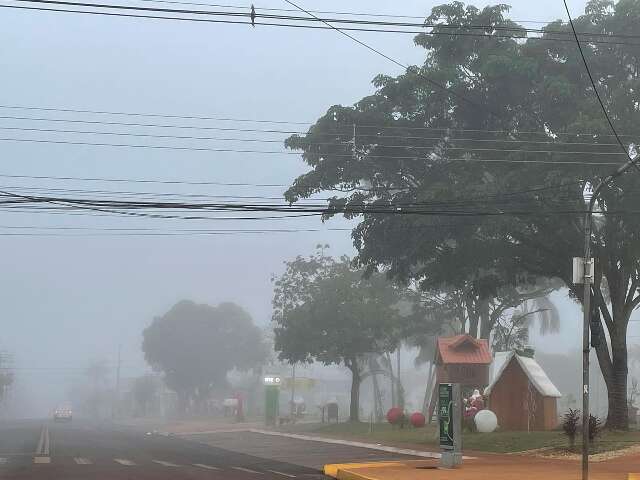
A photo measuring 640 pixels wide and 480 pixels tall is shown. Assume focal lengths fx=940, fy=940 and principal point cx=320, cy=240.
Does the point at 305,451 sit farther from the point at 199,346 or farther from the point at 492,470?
the point at 199,346

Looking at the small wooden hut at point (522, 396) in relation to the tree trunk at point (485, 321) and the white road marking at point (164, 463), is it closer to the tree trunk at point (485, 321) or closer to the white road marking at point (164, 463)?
the white road marking at point (164, 463)

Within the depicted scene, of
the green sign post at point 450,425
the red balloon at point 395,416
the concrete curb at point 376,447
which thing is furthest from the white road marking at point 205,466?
the red balloon at point 395,416

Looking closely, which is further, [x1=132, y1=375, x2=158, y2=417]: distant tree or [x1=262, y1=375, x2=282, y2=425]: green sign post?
[x1=132, y1=375, x2=158, y2=417]: distant tree

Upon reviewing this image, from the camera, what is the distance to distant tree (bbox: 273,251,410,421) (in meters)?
57.7

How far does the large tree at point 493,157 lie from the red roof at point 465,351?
360 inches

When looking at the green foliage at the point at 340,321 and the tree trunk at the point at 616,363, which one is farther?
the green foliage at the point at 340,321

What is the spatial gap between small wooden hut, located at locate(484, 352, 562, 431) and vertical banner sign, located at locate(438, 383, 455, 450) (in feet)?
56.4

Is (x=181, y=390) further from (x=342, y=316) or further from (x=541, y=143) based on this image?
(x=541, y=143)

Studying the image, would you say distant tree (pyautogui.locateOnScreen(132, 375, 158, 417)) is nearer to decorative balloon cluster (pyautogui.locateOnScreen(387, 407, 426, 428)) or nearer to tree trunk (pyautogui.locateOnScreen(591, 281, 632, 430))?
decorative balloon cluster (pyautogui.locateOnScreen(387, 407, 426, 428))

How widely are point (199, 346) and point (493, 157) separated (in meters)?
86.6

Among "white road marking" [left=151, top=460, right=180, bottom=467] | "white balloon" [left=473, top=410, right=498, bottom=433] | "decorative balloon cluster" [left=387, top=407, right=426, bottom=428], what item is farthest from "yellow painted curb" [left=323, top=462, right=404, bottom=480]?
"decorative balloon cluster" [left=387, top=407, right=426, bottom=428]

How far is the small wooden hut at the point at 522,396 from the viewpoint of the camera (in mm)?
40969

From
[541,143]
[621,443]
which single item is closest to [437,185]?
[541,143]

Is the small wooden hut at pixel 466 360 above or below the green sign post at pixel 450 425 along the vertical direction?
above
